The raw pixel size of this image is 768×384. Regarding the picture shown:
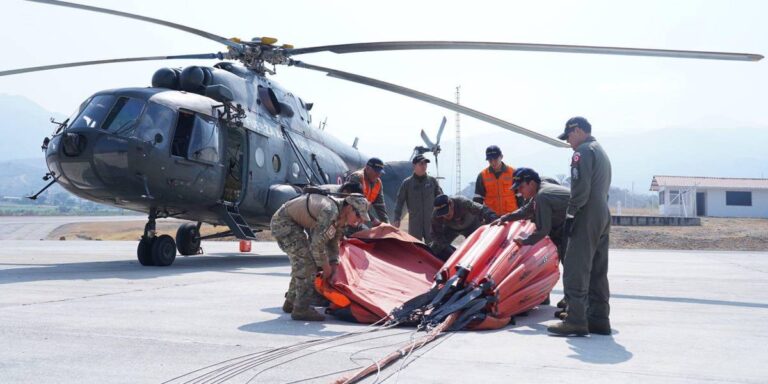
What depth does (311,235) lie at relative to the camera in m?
6.62

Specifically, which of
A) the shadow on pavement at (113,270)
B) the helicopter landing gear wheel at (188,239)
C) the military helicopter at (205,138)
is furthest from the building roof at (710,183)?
the shadow on pavement at (113,270)

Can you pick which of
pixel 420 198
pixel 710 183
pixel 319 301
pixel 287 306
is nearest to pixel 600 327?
pixel 319 301

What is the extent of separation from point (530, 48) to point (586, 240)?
4.18m

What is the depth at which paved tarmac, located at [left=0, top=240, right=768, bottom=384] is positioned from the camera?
13.8 ft

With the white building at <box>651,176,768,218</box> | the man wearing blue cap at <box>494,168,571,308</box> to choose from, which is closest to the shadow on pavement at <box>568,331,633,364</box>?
the man wearing blue cap at <box>494,168,571,308</box>

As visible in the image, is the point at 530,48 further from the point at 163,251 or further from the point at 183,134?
the point at 163,251

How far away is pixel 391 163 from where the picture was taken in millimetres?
17234

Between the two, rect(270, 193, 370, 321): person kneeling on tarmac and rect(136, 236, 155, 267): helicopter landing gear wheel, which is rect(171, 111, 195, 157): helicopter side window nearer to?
rect(136, 236, 155, 267): helicopter landing gear wheel

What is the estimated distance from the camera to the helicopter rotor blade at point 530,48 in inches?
324

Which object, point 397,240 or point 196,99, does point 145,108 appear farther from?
point 397,240

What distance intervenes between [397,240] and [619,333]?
329 centimetres

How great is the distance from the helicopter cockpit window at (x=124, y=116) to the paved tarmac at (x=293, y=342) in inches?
108

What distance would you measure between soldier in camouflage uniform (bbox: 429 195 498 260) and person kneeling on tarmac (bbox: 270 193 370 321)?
218 centimetres

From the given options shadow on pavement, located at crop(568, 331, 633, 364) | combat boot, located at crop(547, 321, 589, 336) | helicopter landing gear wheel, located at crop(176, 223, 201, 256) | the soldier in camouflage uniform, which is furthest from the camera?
helicopter landing gear wheel, located at crop(176, 223, 201, 256)
